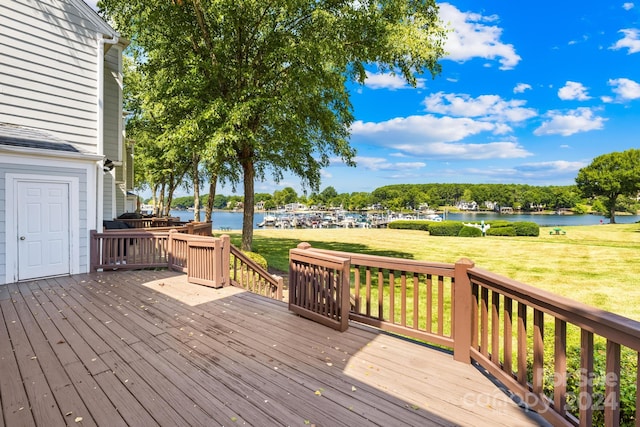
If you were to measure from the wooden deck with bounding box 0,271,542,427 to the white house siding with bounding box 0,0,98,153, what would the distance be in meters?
3.97

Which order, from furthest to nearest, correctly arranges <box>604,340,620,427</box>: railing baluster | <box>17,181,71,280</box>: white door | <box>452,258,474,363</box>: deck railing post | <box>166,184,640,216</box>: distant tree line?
<box>166,184,640,216</box>: distant tree line → <box>17,181,71,280</box>: white door → <box>452,258,474,363</box>: deck railing post → <box>604,340,620,427</box>: railing baluster

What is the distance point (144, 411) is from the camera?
2.32m

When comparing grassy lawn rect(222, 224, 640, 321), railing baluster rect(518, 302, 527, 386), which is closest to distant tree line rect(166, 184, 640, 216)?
grassy lawn rect(222, 224, 640, 321)

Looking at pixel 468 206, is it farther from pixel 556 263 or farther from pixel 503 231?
pixel 556 263

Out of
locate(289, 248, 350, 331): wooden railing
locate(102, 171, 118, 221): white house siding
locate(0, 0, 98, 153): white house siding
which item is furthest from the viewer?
locate(102, 171, 118, 221): white house siding

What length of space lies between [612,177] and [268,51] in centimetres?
4904

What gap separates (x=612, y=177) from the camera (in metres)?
39.4

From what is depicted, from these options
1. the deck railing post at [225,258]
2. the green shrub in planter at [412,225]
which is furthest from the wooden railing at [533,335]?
the green shrub in planter at [412,225]

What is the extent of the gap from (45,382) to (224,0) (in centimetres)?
796

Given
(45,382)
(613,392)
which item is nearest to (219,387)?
(45,382)

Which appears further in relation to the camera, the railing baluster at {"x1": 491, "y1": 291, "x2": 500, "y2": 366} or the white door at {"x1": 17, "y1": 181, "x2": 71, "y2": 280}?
the white door at {"x1": 17, "y1": 181, "x2": 71, "y2": 280}

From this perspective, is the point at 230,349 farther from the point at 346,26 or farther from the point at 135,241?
the point at 346,26

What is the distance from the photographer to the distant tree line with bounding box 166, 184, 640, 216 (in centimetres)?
8781

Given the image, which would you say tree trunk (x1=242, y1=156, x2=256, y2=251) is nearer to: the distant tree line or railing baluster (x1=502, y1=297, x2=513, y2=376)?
railing baluster (x1=502, y1=297, x2=513, y2=376)
